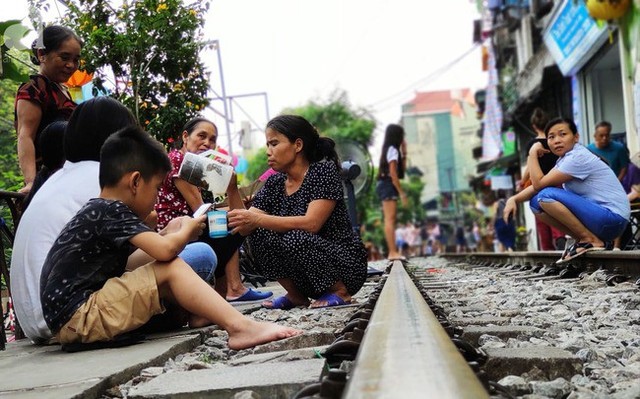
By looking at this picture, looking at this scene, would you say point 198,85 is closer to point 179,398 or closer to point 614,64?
point 179,398

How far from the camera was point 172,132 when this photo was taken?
21.1 feet

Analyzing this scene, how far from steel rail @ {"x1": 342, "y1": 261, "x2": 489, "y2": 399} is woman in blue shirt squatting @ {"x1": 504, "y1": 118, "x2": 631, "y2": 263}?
4.24 m

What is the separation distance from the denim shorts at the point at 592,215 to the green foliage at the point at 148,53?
3.18 m

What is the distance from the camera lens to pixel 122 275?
3.21 metres

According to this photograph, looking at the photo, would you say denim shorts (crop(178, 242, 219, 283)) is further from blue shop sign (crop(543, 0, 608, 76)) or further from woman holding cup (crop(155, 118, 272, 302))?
blue shop sign (crop(543, 0, 608, 76))

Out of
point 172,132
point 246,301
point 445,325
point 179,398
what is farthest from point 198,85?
point 179,398

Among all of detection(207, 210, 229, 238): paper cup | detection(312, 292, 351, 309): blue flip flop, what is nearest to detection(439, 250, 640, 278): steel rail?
detection(312, 292, 351, 309): blue flip flop

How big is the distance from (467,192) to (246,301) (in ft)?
221

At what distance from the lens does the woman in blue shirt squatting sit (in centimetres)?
630

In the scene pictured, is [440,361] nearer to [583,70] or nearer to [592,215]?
[592,215]

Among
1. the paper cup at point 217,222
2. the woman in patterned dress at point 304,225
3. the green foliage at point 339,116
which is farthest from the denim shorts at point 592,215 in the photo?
the green foliage at point 339,116

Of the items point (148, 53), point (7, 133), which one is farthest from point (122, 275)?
point (7, 133)

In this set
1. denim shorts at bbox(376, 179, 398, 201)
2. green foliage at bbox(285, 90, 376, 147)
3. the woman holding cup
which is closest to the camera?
the woman holding cup

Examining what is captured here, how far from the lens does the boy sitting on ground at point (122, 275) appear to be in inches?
120
